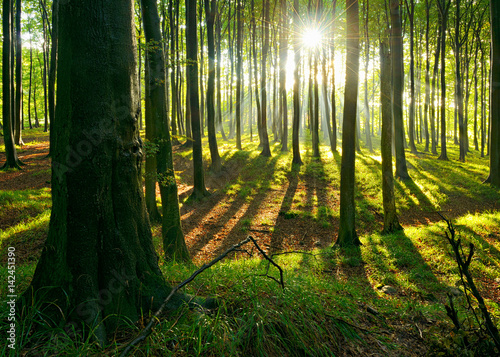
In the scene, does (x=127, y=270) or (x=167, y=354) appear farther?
(x=127, y=270)

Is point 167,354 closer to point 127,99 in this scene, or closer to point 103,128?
point 103,128

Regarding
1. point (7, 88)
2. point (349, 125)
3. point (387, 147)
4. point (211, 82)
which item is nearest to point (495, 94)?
point (387, 147)

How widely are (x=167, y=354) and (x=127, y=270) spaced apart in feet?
2.76

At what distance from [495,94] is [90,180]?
49.8 feet

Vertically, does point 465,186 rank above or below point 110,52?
below

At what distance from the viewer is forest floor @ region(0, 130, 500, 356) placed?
3.21 metres

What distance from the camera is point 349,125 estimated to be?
721 centimetres

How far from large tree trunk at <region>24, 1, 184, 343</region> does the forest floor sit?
0.99 m

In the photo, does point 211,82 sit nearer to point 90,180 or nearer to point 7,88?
point 7,88

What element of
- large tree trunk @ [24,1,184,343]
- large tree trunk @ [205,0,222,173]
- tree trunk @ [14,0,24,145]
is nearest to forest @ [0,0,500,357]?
large tree trunk @ [24,1,184,343]

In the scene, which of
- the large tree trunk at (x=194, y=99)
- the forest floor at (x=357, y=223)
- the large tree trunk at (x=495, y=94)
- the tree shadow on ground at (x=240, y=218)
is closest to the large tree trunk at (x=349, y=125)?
the forest floor at (x=357, y=223)

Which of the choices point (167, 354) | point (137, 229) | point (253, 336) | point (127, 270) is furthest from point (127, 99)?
point (253, 336)

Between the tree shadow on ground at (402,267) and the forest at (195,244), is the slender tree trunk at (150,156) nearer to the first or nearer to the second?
the forest at (195,244)

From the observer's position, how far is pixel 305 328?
2.28 meters
